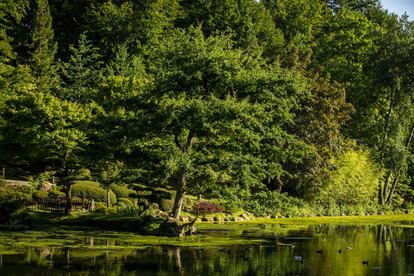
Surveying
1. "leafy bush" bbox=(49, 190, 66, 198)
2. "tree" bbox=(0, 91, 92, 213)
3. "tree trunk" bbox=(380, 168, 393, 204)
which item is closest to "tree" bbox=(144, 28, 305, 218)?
"tree" bbox=(0, 91, 92, 213)

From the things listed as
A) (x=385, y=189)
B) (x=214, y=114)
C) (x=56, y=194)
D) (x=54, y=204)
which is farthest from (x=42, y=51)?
(x=385, y=189)

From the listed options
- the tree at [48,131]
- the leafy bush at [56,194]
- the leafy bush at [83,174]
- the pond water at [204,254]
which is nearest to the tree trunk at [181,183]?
the pond water at [204,254]

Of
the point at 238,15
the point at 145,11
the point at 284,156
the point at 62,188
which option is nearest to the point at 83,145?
the point at 62,188

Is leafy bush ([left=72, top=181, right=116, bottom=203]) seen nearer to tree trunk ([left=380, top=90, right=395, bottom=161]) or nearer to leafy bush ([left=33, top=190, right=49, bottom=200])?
leafy bush ([left=33, top=190, right=49, bottom=200])

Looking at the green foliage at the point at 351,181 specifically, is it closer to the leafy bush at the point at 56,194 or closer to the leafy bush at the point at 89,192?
the leafy bush at the point at 89,192

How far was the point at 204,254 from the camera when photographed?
77.6 feet

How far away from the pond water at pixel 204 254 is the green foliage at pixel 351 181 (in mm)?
24767

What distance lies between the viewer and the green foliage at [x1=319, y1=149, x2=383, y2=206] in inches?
2324

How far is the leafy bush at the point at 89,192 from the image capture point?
44.3 metres

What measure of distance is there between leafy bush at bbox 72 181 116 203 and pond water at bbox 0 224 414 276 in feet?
41.4

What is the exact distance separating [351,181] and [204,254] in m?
41.0

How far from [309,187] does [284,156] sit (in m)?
23.4

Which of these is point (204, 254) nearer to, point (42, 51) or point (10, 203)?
point (10, 203)

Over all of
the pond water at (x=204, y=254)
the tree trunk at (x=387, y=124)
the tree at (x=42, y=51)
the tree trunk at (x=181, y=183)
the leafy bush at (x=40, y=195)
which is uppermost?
the tree at (x=42, y=51)
